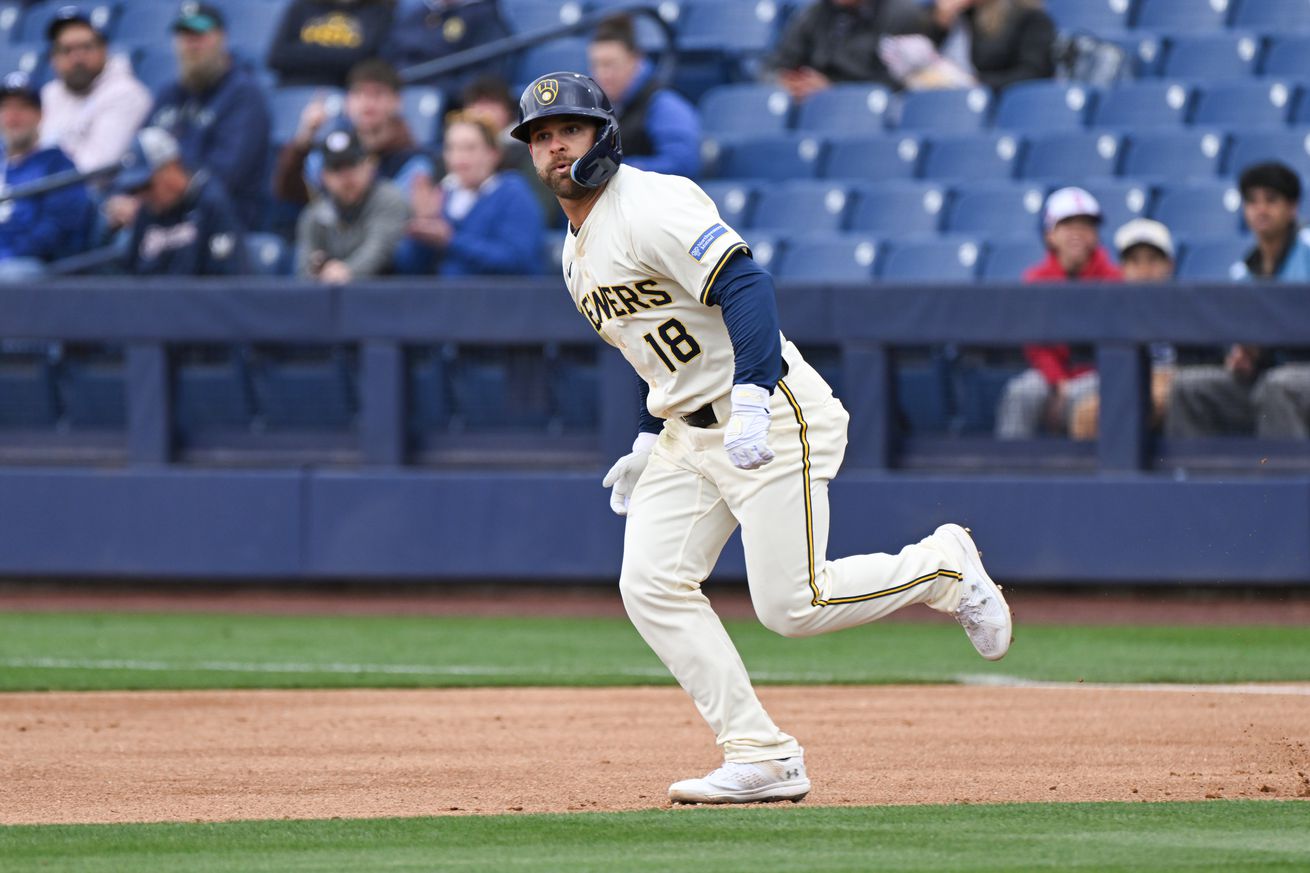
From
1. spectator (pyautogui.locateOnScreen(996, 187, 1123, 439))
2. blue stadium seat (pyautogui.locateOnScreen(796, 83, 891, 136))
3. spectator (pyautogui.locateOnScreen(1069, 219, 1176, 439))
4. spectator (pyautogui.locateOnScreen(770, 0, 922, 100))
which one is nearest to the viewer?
spectator (pyautogui.locateOnScreen(1069, 219, 1176, 439))

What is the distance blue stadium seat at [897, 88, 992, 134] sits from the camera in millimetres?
12391

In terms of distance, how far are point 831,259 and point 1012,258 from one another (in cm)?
107

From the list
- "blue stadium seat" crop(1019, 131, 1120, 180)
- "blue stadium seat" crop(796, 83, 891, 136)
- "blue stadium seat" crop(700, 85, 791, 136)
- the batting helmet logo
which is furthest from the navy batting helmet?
"blue stadium seat" crop(700, 85, 791, 136)

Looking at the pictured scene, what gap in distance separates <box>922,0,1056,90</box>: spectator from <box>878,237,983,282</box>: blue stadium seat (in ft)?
5.61

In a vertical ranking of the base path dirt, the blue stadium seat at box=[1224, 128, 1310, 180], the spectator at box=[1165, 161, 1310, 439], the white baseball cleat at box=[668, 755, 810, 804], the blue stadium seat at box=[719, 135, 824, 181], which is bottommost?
the base path dirt

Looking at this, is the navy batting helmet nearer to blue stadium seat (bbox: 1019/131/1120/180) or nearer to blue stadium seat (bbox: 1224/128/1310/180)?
blue stadium seat (bbox: 1224/128/1310/180)

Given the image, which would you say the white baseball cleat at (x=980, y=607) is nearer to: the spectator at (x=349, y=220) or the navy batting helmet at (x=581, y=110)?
the navy batting helmet at (x=581, y=110)

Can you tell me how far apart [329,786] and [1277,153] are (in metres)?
7.68

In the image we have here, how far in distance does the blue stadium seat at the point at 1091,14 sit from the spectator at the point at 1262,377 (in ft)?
11.7

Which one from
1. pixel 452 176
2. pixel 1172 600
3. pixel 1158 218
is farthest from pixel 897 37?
pixel 1172 600

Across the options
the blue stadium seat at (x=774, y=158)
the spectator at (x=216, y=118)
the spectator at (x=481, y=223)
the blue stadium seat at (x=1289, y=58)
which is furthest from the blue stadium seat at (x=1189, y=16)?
the spectator at (x=216, y=118)

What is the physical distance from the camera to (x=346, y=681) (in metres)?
8.06

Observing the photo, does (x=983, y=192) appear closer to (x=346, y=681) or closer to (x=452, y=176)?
(x=452, y=176)

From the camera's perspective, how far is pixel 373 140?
38.2 ft
